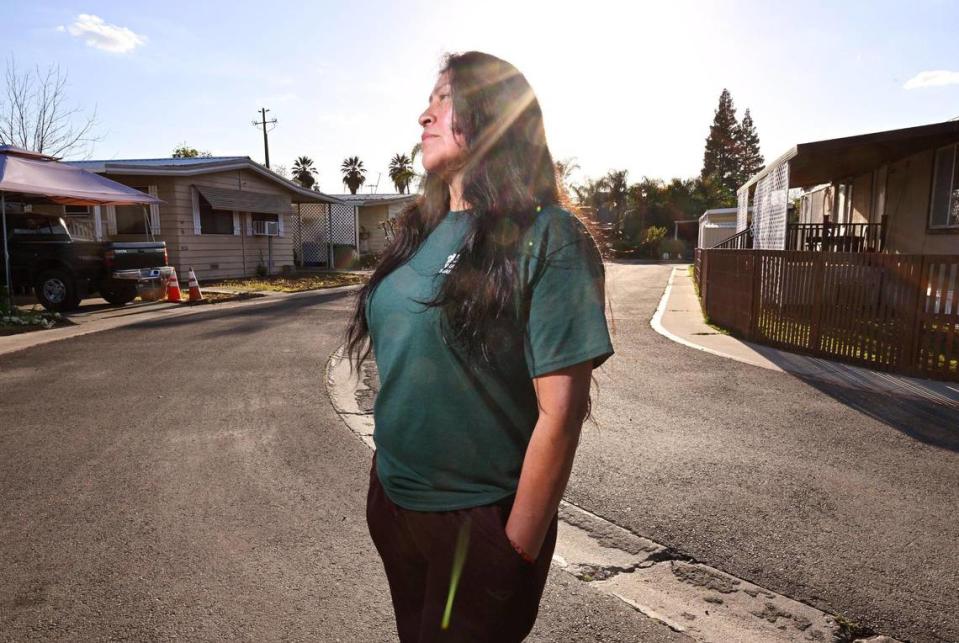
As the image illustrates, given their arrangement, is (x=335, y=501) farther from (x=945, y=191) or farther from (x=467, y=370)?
(x=945, y=191)

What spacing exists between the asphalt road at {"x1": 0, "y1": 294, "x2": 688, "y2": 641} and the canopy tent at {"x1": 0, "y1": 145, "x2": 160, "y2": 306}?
618cm

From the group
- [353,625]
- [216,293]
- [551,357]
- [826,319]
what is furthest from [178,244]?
[551,357]

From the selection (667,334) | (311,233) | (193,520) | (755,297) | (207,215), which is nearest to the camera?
(193,520)

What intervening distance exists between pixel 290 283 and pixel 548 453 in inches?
805

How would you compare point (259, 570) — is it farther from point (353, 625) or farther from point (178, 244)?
point (178, 244)

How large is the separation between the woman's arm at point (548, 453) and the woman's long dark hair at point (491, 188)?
0.57 ft

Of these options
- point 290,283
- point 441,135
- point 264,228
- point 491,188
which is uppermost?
point 264,228

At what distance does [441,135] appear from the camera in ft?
4.88

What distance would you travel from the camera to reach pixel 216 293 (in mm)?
16797

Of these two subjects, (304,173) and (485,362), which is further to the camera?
(304,173)

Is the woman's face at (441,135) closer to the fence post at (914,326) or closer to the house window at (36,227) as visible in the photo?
the fence post at (914,326)

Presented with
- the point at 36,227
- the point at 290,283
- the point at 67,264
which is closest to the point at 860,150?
the point at 67,264

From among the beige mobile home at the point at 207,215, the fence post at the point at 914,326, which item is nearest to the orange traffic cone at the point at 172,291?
the beige mobile home at the point at 207,215

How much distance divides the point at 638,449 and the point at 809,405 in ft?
7.22
